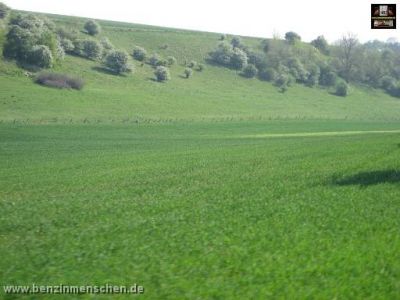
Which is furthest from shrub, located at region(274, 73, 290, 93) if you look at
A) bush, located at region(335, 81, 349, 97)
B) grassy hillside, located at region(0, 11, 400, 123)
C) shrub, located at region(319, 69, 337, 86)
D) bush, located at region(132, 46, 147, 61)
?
bush, located at region(132, 46, 147, 61)

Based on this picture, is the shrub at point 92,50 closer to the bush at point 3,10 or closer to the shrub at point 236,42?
the bush at point 3,10

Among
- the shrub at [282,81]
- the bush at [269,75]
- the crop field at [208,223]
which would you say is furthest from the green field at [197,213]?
the bush at [269,75]

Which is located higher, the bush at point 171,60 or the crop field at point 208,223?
the bush at point 171,60

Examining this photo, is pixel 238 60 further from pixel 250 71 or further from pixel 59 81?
pixel 59 81

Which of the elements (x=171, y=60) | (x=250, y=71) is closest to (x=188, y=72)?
(x=171, y=60)

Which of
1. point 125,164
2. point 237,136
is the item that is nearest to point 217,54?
point 237,136

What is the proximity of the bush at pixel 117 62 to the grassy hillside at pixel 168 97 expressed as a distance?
171cm

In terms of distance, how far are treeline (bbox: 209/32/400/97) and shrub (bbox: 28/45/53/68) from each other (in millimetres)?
47705

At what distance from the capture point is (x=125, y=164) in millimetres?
32062

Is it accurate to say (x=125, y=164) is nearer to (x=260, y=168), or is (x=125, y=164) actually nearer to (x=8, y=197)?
(x=260, y=168)

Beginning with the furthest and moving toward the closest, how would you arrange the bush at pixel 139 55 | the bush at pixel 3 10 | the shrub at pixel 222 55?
the shrub at pixel 222 55 → the bush at pixel 139 55 → the bush at pixel 3 10

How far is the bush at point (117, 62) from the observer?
88.9 metres

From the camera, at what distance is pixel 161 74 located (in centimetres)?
9219

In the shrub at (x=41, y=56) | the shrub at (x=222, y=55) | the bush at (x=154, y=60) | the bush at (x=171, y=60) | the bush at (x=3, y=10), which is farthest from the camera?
the shrub at (x=222, y=55)
